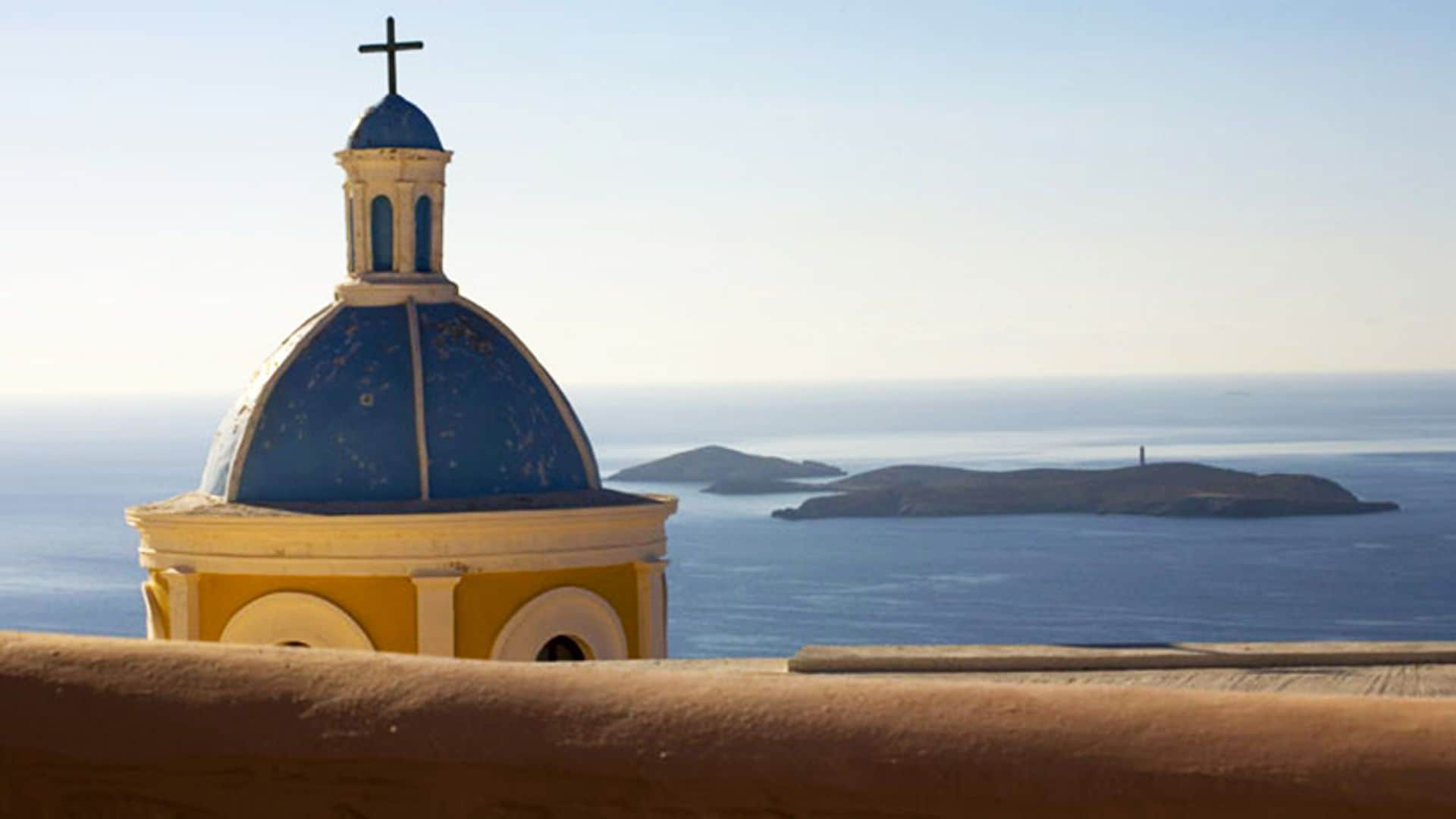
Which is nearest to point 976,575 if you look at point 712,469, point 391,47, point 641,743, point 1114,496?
point 1114,496

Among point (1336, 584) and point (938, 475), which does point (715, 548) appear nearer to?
point (1336, 584)

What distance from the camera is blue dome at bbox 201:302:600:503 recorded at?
43.6 ft

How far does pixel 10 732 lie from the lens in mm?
3463

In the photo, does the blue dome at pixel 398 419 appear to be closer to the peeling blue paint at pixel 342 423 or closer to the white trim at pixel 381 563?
the peeling blue paint at pixel 342 423

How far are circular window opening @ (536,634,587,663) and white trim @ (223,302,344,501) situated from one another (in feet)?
6.40

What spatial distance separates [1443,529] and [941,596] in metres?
38.9

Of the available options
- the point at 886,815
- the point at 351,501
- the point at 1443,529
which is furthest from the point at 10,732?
→ the point at 1443,529

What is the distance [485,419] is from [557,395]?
56 cm

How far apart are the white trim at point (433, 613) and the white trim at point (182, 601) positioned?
48.8 inches

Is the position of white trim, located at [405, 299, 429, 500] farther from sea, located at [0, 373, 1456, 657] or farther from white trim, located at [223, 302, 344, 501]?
sea, located at [0, 373, 1456, 657]

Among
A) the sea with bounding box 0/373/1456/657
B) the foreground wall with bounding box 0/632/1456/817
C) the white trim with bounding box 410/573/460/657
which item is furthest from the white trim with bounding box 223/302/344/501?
the sea with bounding box 0/373/1456/657

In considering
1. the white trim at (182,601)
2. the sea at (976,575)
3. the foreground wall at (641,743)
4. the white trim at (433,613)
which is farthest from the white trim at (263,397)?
the sea at (976,575)

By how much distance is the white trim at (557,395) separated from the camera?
13758mm

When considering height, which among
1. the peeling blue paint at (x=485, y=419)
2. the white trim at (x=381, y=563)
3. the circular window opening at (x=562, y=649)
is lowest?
the circular window opening at (x=562, y=649)
